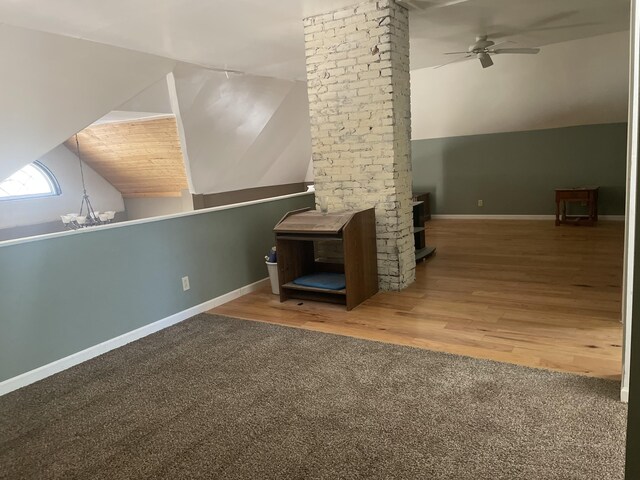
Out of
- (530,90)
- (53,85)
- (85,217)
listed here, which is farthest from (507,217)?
(85,217)

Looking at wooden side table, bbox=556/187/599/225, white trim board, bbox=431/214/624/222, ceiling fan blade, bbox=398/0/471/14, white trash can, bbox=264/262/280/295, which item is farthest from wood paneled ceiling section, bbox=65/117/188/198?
wooden side table, bbox=556/187/599/225

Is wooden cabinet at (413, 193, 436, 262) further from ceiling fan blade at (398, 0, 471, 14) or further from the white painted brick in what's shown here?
ceiling fan blade at (398, 0, 471, 14)

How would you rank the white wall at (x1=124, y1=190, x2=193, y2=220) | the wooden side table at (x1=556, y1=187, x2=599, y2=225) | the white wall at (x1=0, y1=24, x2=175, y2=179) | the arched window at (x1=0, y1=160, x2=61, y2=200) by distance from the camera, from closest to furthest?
the white wall at (x1=0, y1=24, x2=175, y2=179) → the wooden side table at (x1=556, y1=187, x2=599, y2=225) → the arched window at (x1=0, y1=160, x2=61, y2=200) → the white wall at (x1=124, y1=190, x2=193, y2=220)

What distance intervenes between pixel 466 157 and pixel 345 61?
4.71m

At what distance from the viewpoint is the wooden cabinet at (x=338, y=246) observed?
3.88 m

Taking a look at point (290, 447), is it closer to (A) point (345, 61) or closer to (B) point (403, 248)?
(B) point (403, 248)

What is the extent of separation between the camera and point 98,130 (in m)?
7.17

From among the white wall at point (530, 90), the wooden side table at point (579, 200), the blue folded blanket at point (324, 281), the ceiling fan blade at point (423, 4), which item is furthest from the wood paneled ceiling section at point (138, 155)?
the wooden side table at point (579, 200)

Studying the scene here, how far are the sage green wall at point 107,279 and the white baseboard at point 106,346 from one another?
4 cm

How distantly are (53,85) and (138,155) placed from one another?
3237 millimetres

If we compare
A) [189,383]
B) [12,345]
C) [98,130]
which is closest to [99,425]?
[189,383]

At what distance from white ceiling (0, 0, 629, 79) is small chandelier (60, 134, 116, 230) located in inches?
113

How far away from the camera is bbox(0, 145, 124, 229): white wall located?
7.35 meters

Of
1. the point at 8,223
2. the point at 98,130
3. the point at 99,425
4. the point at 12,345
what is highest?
the point at 98,130
